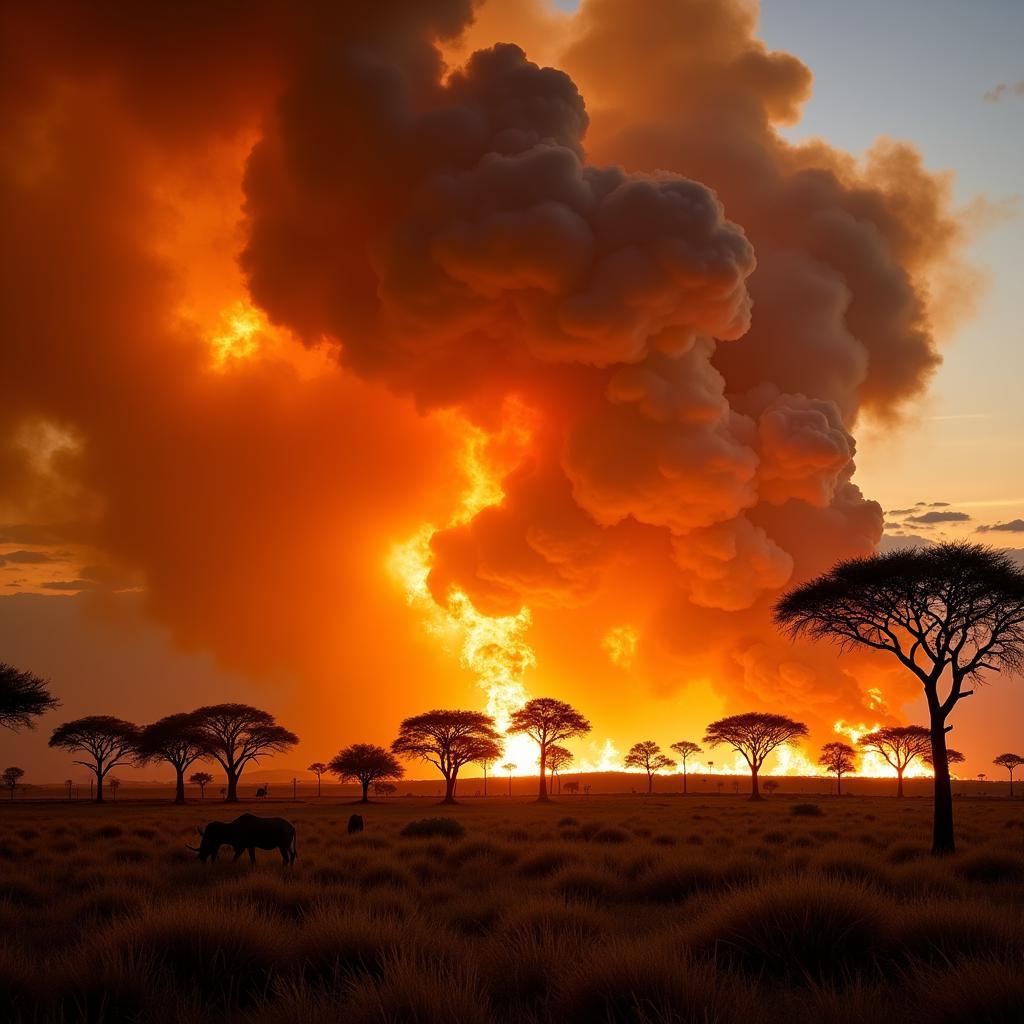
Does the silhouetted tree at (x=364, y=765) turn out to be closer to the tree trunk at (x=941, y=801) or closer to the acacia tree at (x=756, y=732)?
the acacia tree at (x=756, y=732)

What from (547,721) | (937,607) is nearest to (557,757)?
(547,721)

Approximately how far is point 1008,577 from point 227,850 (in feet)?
81.7

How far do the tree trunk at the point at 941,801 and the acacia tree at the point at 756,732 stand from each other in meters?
75.6

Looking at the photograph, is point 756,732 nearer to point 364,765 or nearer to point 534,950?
point 364,765

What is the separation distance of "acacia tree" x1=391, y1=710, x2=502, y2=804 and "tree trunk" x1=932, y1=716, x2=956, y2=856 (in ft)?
235

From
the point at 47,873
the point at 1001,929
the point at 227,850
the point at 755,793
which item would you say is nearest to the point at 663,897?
the point at 1001,929

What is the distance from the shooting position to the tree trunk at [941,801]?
21109 millimetres

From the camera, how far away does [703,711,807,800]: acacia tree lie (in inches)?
3743

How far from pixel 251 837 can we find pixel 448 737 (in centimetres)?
7375

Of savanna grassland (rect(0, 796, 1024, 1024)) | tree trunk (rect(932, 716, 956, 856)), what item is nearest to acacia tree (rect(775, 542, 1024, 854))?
tree trunk (rect(932, 716, 956, 856))

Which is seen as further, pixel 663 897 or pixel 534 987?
pixel 663 897

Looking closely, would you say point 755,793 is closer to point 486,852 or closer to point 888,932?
point 486,852

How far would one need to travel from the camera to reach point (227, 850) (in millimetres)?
23547

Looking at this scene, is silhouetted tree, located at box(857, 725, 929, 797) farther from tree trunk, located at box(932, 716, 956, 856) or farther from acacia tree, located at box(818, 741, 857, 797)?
tree trunk, located at box(932, 716, 956, 856)
